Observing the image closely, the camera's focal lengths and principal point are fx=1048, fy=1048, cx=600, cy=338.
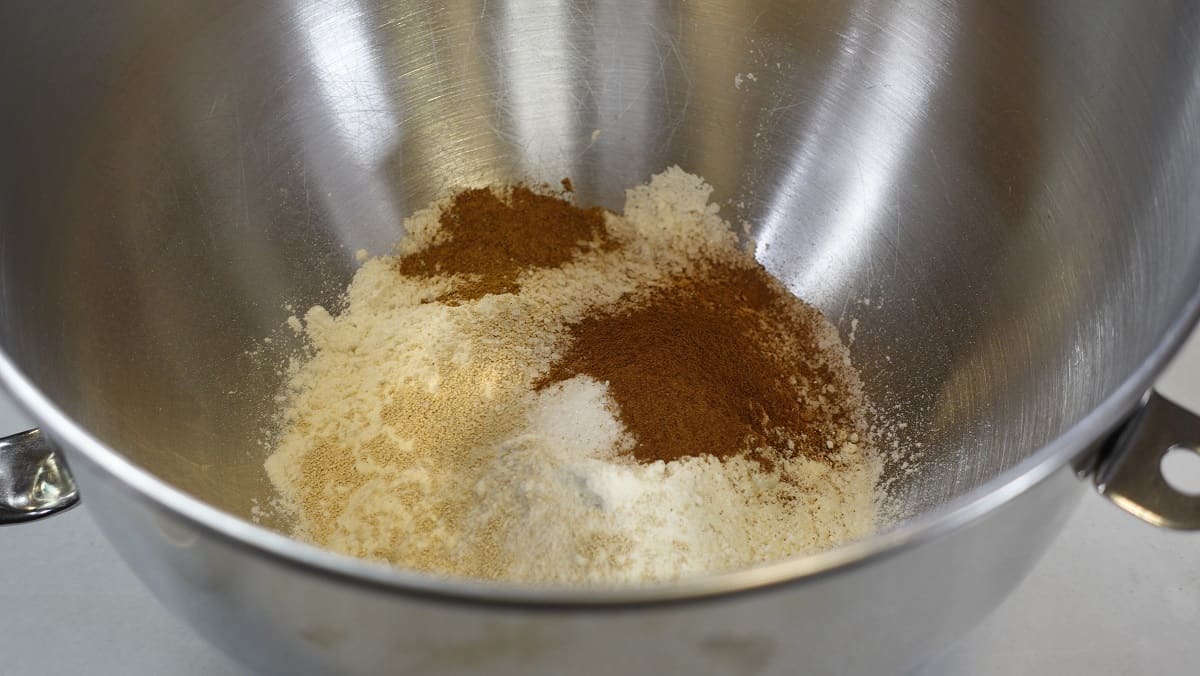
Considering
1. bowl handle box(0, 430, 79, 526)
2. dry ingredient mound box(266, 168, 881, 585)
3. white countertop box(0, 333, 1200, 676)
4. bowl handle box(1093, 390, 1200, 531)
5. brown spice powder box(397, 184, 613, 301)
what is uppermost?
bowl handle box(1093, 390, 1200, 531)

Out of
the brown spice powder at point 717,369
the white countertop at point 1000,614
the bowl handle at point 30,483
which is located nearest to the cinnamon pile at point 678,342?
the brown spice powder at point 717,369

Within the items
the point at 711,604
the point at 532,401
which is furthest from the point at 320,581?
the point at 532,401

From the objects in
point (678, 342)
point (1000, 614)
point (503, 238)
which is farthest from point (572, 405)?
point (1000, 614)

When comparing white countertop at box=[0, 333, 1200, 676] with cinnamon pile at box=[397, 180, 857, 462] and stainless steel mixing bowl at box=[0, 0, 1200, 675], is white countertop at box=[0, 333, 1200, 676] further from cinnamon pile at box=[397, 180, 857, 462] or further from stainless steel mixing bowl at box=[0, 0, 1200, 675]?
cinnamon pile at box=[397, 180, 857, 462]

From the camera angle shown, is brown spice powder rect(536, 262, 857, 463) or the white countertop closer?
the white countertop

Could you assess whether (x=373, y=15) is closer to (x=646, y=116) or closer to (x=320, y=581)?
(x=646, y=116)

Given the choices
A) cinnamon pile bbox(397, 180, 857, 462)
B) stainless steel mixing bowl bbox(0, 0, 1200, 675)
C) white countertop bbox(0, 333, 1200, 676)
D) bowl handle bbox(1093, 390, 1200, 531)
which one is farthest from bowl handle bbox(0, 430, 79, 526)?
bowl handle bbox(1093, 390, 1200, 531)

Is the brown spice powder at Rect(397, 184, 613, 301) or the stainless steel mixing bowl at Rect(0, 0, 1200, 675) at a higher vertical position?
the stainless steel mixing bowl at Rect(0, 0, 1200, 675)
